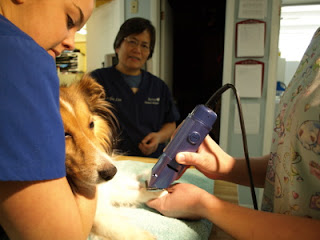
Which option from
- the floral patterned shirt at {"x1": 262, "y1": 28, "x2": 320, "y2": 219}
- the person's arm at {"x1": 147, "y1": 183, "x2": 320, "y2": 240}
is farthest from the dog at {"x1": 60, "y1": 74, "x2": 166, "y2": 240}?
the floral patterned shirt at {"x1": 262, "y1": 28, "x2": 320, "y2": 219}

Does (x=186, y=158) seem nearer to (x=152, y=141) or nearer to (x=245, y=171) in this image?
(x=245, y=171)

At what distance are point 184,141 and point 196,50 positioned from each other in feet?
13.2

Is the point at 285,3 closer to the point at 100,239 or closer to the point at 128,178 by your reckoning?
the point at 128,178

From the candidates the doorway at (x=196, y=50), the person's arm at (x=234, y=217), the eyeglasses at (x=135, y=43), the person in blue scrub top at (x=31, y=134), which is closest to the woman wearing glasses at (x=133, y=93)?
A: the eyeglasses at (x=135, y=43)

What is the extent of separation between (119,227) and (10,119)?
515 mm

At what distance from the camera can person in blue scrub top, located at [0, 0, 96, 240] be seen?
1.16ft

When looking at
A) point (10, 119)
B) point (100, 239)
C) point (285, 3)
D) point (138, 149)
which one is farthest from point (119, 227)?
point (285, 3)

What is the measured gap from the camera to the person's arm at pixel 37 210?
0.38 m

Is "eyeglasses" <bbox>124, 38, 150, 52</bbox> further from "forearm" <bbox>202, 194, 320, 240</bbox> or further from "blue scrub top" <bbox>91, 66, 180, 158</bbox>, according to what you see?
"forearm" <bbox>202, 194, 320, 240</bbox>

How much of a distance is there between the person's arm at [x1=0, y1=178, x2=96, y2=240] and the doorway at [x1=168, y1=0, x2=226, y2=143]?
13.6ft

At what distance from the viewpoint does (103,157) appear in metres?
0.74

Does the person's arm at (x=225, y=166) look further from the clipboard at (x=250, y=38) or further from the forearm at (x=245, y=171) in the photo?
the clipboard at (x=250, y=38)

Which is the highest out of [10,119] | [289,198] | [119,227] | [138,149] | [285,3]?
[285,3]

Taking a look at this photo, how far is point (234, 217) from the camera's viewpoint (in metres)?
0.64
